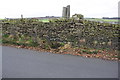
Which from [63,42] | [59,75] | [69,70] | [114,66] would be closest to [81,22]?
[63,42]

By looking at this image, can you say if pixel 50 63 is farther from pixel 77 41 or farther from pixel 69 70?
pixel 77 41

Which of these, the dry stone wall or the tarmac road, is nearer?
the tarmac road

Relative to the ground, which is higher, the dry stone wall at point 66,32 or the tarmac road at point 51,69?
the dry stone wall at point 66,32

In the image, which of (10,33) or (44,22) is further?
(10,33)

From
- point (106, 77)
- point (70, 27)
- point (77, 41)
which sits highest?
point (70, 27)

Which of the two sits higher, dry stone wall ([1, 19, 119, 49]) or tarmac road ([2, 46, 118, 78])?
dry stone wall ([1, 19, 119, 49])

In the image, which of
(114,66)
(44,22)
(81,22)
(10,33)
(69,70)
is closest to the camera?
(69,70)

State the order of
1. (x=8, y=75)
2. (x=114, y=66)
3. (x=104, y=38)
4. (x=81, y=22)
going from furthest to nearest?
(x=81, y=22)
(x=104, y=38)
(x=114, y=66)
(x=8, y=75)

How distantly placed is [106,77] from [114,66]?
1.64 m

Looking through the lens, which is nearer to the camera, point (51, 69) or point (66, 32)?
point (51, 69)

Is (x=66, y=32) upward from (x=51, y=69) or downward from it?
upward

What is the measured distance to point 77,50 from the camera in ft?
34.5

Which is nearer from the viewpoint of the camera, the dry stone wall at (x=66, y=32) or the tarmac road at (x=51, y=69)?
the tarmac road at (x=51, y=69)

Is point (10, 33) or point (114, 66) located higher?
point (10, 33)
